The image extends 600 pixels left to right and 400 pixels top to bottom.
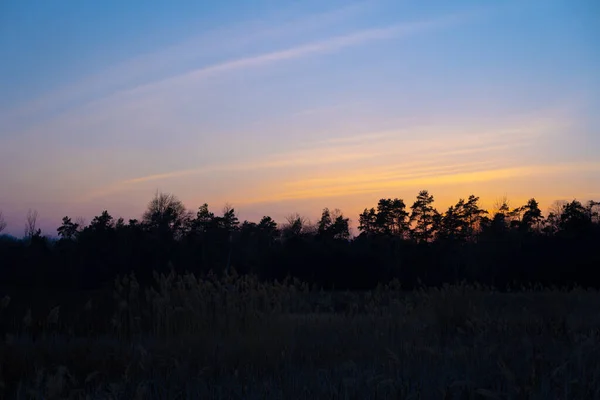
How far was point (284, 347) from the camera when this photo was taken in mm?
8180

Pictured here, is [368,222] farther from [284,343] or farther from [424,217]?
[284,343]

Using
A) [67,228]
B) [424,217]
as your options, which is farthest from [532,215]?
[67,228]

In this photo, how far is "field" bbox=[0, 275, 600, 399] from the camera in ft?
17.7

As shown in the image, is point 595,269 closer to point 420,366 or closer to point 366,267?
point 366,267

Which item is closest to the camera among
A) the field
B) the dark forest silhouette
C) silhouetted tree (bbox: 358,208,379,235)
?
the field

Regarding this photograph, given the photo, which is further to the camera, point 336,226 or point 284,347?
point 336,226

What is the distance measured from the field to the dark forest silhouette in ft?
45.9

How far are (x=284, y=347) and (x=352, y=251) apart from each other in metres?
32.9

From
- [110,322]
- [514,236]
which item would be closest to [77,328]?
[110,322]

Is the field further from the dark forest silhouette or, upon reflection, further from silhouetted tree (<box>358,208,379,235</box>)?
silhouetted tree (<box>358,208,379,235</box>)

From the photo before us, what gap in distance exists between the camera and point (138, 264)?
3372 centimetres

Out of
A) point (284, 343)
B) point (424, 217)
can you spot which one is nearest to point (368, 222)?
point (424, 217)

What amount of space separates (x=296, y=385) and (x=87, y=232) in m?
34.9

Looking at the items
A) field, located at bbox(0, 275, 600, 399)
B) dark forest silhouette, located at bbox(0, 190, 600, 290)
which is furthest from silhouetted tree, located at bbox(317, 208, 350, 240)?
field, located at bbox(0, 275, 600, 399)
